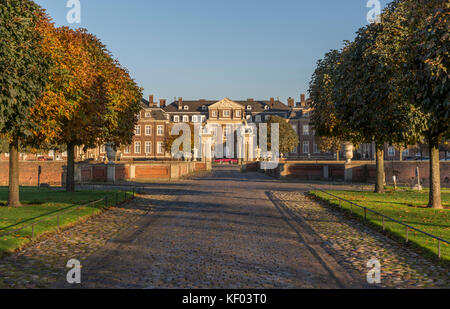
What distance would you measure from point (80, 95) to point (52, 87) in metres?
2.60

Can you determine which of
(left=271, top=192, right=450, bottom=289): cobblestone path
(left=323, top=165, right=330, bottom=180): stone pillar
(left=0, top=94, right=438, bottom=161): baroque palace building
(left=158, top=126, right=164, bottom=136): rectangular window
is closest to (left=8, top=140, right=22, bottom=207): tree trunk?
A: (left=271, top=192, right=450, bottom=289): cobblestone path

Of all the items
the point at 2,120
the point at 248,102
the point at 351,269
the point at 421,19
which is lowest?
the point at 351,269

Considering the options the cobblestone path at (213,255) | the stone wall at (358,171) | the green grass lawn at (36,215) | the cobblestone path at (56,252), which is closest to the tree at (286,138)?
the stone wall at (358,171)

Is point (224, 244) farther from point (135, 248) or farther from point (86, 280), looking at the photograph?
point (86, 280)

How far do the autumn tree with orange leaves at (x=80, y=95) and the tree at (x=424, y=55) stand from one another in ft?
40.4

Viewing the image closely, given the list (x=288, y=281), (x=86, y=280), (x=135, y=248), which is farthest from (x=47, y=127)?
(x=288, y=281)

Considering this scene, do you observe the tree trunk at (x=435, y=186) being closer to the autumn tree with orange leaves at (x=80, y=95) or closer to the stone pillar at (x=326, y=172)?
the autumn tree with orange leaves at (x=80, y=95)

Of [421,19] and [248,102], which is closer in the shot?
[421,19]

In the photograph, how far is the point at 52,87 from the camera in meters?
16.9

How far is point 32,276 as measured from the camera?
768 cm

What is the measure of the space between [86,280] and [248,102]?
370 ft

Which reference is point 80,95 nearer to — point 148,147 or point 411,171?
point 411,171

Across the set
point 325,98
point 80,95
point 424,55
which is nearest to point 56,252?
point 424,55

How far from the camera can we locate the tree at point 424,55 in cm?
971
